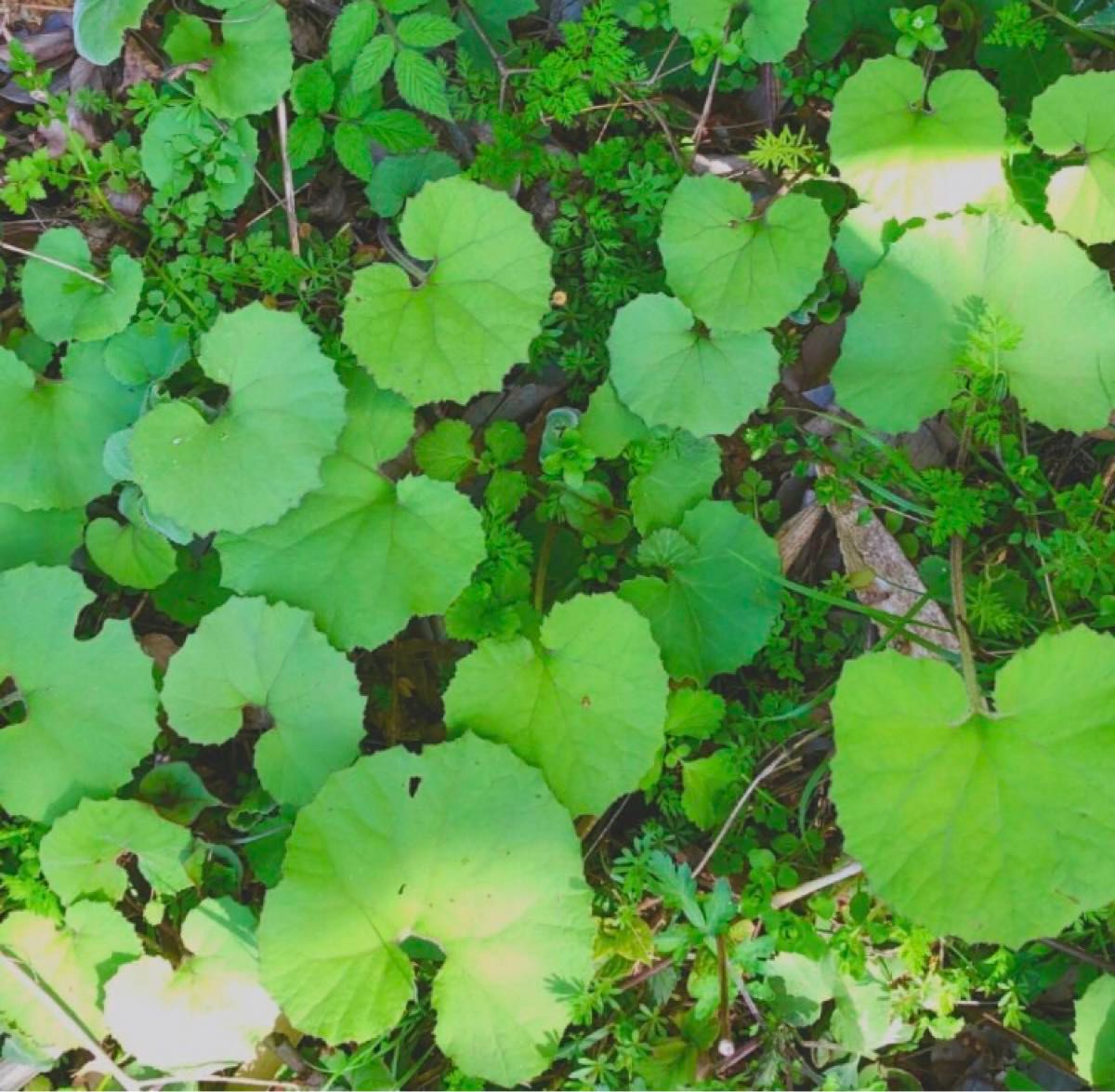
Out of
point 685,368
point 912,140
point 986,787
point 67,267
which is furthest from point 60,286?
point 986,787

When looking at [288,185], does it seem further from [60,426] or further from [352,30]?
[60,426]

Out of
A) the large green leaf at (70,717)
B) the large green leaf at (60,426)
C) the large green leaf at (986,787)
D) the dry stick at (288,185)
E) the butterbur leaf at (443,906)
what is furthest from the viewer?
the dry stick at (288,185)

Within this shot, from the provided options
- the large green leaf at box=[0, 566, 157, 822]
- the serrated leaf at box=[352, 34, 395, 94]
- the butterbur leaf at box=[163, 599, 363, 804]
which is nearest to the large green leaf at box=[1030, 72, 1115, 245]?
the serrated leaf at box=[352, 34, 395, 94]

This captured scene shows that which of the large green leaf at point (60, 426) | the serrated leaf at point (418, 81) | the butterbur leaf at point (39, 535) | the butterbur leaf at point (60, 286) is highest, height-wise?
the serrated leaf at point (418, 81)

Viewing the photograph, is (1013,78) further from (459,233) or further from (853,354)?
(459,233)

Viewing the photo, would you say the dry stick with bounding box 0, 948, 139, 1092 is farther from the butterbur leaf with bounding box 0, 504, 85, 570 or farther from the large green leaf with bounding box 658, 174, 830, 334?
the large green leaf with bounding box 658, 174, 830, 334

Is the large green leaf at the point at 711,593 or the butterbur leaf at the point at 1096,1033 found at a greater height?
the large green leaf at the point at 711,593

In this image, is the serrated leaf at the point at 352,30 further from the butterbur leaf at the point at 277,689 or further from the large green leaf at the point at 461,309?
the butterbur leaf at the point at 277,689

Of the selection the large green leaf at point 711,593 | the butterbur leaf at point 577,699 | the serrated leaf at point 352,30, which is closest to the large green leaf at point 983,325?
the large green leaf at point 711,593
